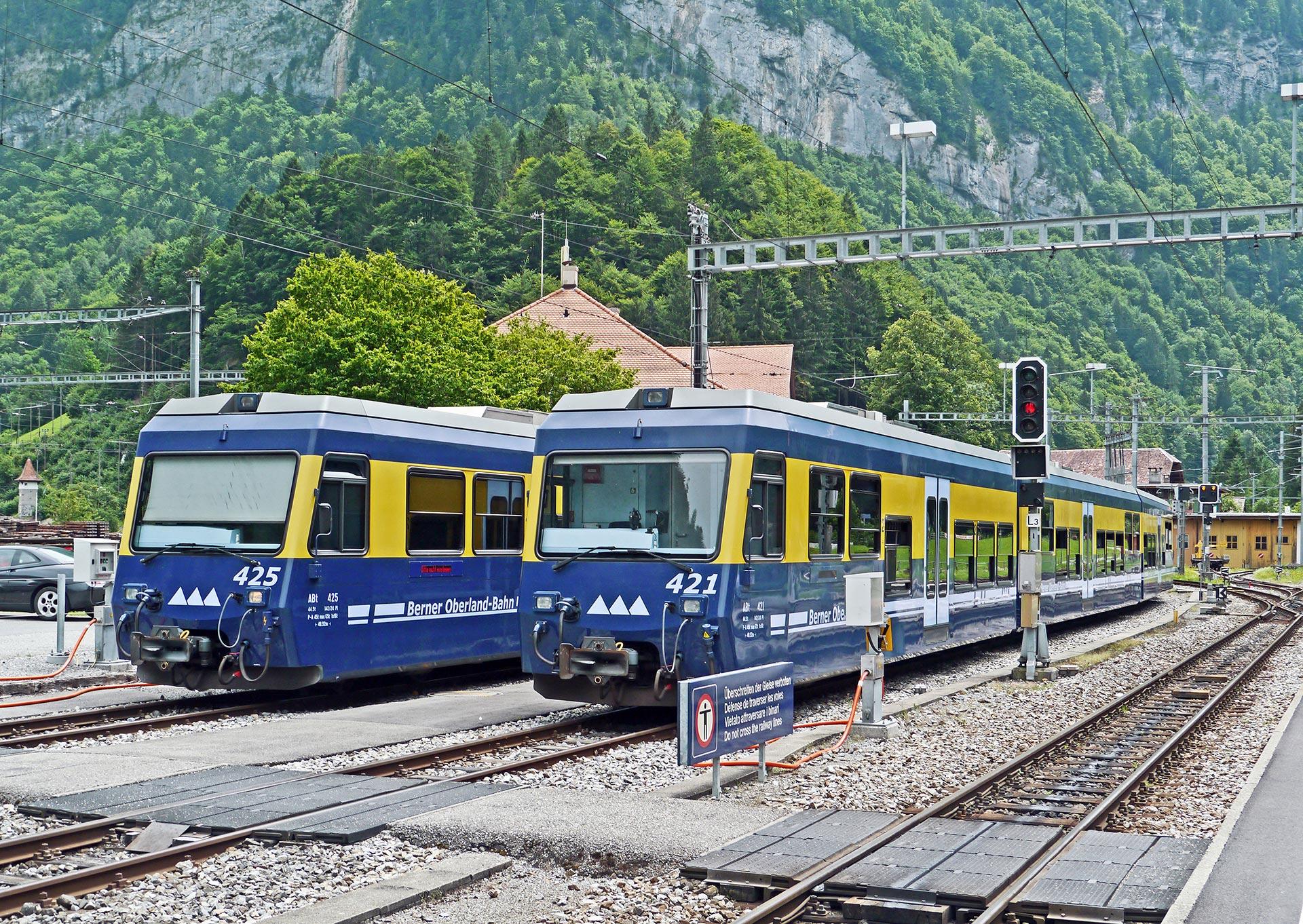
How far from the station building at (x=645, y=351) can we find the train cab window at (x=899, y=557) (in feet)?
159

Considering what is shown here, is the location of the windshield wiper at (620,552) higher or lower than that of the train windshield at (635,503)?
lower

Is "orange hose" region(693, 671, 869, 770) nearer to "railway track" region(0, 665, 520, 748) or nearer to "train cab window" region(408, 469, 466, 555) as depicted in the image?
"train cab window" region(408, 469, 466, 555)

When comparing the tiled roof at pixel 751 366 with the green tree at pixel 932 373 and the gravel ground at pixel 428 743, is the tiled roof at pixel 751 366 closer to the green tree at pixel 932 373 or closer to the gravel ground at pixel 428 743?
the green tree at pixel 932 373

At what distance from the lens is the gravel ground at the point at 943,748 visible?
1068 centimetres

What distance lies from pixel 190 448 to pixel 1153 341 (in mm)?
131142

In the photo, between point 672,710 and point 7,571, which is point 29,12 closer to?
point 7,571

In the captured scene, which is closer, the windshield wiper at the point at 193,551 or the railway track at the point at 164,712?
the railway track at the point at 164,712

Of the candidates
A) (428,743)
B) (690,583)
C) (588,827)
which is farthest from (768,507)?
(588,827)

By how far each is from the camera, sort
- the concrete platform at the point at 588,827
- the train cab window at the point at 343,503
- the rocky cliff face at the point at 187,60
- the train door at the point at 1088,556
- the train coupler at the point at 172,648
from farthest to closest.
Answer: the rocky cliff face at the point at 187,60, the train door at the point at 1088,556, the train cab window at the point at 343,503, the train coupler at the point at 172,648, the concrete platform at the point at 588,827

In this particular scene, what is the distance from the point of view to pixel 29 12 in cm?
17000

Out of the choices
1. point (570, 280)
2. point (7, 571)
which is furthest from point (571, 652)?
point (570, 280)

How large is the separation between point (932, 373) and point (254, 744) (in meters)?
75.9

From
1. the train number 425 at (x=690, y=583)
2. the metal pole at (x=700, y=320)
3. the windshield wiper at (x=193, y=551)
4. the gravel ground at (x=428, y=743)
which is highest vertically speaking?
the metal pole at (x=700, y=320)

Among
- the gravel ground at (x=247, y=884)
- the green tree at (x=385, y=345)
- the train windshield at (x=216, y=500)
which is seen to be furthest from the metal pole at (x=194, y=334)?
the gravel ground at (x=247, y=884)
